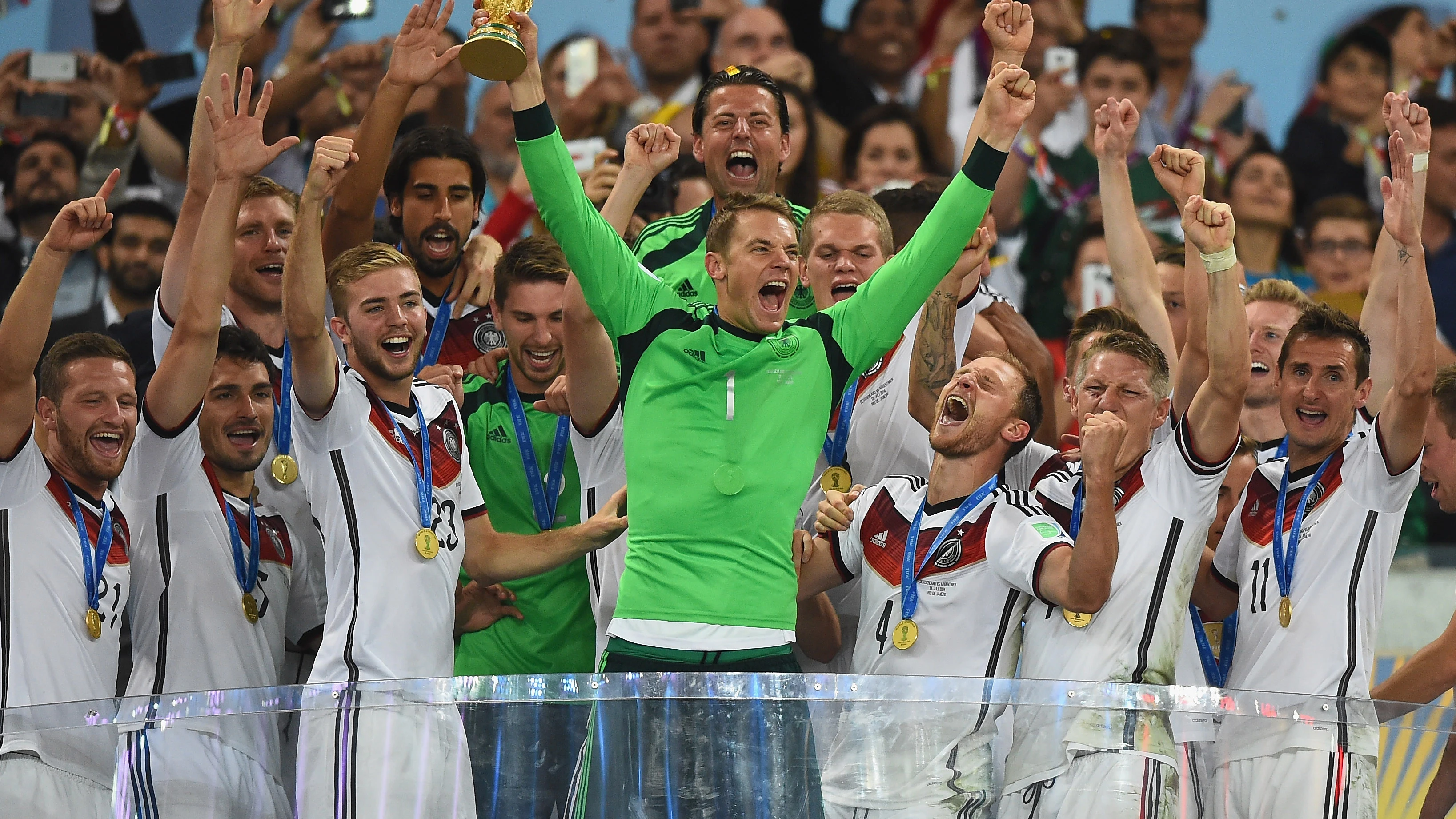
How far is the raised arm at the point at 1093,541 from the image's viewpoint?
13.4 ft

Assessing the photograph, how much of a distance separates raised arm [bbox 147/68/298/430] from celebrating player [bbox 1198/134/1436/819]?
2913 millimetres

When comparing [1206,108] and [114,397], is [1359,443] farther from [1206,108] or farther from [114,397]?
[1206,108]

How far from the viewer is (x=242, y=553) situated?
15.5ft

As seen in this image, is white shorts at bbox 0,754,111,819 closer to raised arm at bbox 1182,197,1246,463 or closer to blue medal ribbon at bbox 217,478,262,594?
blue medal ribbon at bbox 217,478,262,594

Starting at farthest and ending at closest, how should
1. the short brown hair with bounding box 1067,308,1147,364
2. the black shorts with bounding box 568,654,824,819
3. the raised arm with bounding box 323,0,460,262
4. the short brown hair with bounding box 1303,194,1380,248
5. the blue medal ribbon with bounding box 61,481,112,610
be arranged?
the short brown hair with bounding box 1303,194,1380,248 < the raised arm with bounding box 323,0,460,262 < the short brown hair with bounding box 1067,308,1147,364 < the blue medal ribbon with bounding box 61,481,112,610 < the black shorts with bounding box 568,654,824,819

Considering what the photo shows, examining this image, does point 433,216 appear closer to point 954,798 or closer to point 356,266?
point 356,266

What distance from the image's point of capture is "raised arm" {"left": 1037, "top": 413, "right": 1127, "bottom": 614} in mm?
4094

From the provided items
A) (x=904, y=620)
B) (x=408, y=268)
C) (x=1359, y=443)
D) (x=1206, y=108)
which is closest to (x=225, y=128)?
(x=408, y=268)

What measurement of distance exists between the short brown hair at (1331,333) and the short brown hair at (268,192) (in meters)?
3.21

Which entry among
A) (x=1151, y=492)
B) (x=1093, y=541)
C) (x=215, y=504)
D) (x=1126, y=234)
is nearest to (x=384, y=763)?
(x=215, y=504)

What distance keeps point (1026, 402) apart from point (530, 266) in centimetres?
159

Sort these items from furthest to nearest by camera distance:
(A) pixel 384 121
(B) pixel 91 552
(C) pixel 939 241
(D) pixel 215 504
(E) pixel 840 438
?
→ (A) pixel 384 121
(E) pixel 840 438
(D) pixel 215 504
(B) pixel 91 552
(C) pixel 939 241

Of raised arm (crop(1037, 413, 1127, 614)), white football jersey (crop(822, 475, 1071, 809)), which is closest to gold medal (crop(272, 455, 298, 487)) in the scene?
white football jersey (crop(822, 475, 1071, 809))

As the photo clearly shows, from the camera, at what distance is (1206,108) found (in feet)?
31.3
